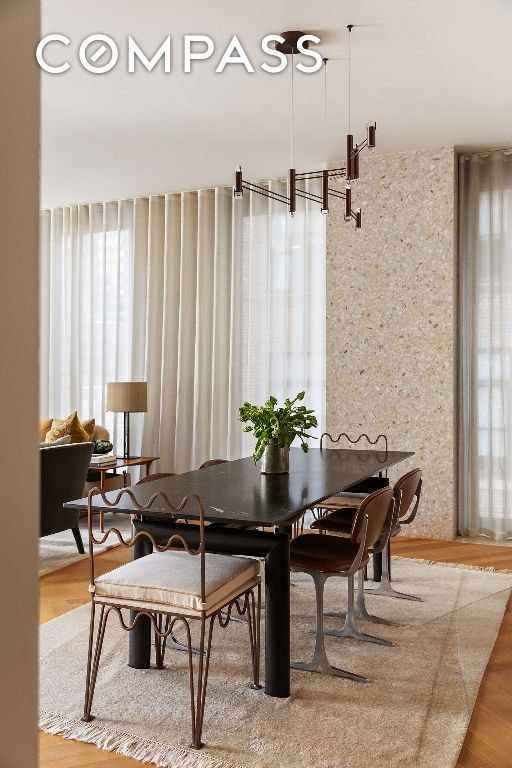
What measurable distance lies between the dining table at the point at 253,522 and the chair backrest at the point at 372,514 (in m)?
0.13

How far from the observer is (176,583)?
7.80ft

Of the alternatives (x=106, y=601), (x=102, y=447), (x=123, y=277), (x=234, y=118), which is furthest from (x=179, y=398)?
(x=106, y=601)

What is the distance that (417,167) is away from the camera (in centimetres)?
530

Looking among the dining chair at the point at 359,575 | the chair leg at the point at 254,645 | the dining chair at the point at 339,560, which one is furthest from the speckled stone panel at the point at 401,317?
the chair leg at the point at 254,645

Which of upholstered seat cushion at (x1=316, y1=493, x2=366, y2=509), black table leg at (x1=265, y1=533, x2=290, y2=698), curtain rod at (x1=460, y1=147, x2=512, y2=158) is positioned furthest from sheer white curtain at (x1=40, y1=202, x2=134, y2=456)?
black table leg at (x1=265, y1=533, x2=290, y2=698)

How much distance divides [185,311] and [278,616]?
172 inches

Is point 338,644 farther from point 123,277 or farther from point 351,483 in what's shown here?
point 123,277

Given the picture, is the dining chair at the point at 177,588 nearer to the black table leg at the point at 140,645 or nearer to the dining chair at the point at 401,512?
the black table leg at the point at 140,645

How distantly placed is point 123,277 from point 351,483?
15.1 feet

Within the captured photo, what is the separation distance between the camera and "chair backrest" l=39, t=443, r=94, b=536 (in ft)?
14.4

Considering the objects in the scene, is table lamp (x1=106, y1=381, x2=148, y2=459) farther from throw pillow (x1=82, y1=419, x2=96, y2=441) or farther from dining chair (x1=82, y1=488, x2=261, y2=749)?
dining chair (x1=82, y1=488, x2=261, y2=749)

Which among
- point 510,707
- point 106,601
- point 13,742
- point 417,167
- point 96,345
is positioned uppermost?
point 417,167

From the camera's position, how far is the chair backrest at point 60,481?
4.40m

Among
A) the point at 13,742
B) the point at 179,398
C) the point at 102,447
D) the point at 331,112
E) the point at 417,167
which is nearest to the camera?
the point at 13,742
